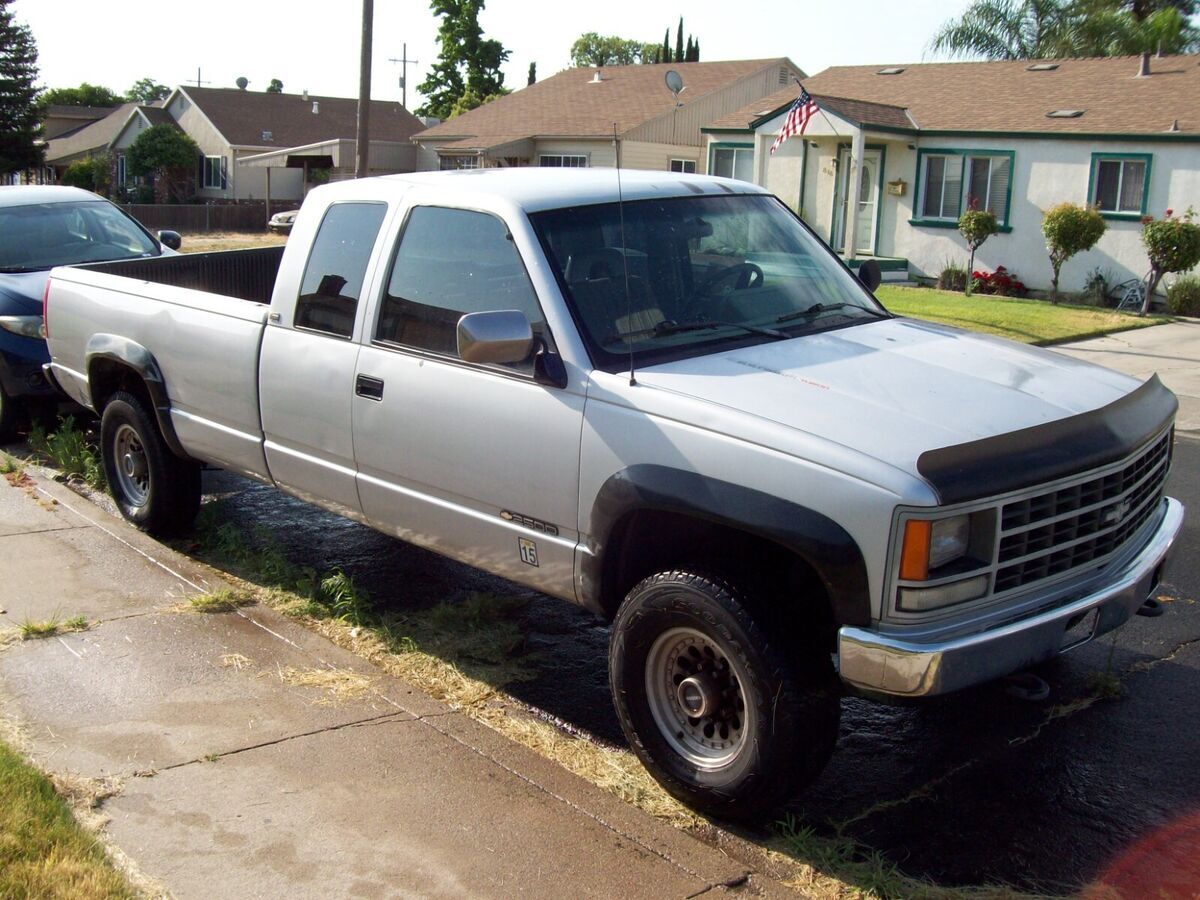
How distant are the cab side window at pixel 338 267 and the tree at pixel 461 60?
63.6m

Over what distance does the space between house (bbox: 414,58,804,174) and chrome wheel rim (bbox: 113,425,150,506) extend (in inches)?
1223

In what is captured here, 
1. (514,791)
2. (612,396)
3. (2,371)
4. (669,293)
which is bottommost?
(514,791)

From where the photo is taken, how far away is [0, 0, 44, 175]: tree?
54.5 m

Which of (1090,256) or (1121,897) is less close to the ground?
(1090,256)

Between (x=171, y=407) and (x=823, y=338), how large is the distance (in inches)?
140

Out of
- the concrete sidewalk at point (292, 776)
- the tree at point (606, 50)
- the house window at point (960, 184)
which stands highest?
the tree at point (606, 50)

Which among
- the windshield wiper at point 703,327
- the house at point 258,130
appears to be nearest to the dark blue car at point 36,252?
the windshield wiper at point 703,327

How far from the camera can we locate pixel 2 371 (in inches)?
368

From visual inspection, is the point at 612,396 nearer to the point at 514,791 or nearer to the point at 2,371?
the point at 514,791

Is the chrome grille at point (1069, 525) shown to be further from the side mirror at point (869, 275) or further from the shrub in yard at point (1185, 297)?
the shrub in yard at point (1185, 297)

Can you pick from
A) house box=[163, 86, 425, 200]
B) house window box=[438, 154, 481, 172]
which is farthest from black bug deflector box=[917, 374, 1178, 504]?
house box=[163, 86, 425, 200]

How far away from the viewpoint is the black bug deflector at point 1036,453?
11.7 feet

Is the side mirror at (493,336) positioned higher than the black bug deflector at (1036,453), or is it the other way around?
the side mirror at (493,336)

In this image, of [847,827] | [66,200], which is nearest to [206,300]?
[847,827]
